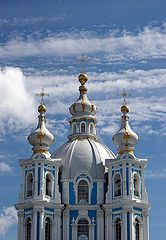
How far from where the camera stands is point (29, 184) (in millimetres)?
49906

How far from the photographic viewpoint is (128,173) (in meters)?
48.6

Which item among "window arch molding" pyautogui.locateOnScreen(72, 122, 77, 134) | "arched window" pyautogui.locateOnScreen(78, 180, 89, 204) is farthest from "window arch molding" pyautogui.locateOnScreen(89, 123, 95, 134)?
"arched window" pyautogui.locateOnScreen(78, 180, 89, 204)

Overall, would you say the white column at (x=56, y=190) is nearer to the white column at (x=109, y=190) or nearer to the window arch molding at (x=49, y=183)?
the window arch molding at (x=49, y=183)

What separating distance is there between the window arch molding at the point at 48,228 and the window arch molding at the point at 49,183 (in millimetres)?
1720

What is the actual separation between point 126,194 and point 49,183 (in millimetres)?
5612

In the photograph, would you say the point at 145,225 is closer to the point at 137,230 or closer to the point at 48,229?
the point at 137,230

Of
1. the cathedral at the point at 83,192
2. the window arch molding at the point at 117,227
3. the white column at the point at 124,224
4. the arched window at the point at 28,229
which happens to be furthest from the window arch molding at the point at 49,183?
the white column at the point at 124,224

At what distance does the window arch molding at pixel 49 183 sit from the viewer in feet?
161

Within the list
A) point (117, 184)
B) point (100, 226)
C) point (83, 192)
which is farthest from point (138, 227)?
point (83, 192)

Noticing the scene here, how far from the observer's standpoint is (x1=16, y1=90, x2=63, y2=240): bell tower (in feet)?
157

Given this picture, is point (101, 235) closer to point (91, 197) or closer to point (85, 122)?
point (91, 197)

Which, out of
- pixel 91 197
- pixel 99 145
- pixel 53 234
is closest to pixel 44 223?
pixel 53 234

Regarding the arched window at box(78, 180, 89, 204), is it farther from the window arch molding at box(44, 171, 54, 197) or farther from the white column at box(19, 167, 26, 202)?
the white column at box(19, 167, 26, 202)

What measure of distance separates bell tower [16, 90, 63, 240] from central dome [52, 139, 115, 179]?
0.94 metres
